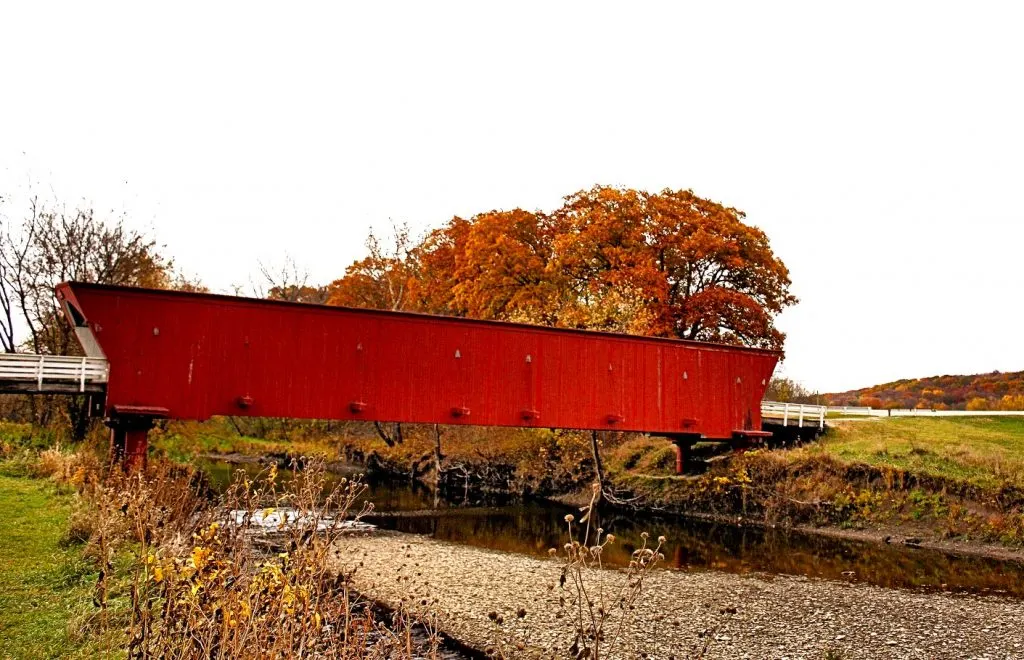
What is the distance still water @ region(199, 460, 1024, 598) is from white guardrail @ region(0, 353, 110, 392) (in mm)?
6370

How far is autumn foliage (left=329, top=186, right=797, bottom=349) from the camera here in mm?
27688

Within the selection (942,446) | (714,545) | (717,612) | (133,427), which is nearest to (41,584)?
(717,612)


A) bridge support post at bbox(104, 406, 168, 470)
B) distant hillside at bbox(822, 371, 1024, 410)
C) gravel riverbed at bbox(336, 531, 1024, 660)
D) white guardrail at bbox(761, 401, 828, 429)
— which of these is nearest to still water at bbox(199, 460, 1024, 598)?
gravel riverbed at bbox(336, 531, 1024, 660)

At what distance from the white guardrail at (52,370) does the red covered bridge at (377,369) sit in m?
0.27

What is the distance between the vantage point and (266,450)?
34000 mm

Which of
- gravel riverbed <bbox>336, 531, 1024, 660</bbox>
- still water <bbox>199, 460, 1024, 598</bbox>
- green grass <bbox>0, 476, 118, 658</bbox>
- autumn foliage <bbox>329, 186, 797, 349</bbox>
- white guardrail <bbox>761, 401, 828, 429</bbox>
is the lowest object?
still water <bbox>199, 460, 1024, 598</bbox>

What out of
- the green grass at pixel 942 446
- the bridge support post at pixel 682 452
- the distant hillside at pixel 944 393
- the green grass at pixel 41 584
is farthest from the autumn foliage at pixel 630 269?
the green grass at pixel 41 584

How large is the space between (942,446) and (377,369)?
1310cm

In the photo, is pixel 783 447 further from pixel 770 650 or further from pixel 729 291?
pixel 770 650

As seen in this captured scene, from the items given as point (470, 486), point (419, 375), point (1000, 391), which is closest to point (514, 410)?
point (419, 375)

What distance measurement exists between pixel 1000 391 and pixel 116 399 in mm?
36786

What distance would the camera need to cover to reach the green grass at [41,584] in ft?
22.5

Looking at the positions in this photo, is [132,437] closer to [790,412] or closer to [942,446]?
[790,412]

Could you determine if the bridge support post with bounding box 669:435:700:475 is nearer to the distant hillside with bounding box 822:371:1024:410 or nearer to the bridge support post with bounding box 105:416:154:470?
the bridge support post with bounding box 105:416:154:470
